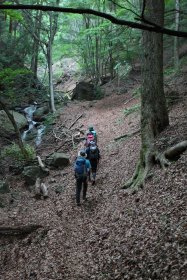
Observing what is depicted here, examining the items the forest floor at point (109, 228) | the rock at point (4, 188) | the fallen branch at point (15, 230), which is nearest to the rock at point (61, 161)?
the forest floor at point (109, 228)

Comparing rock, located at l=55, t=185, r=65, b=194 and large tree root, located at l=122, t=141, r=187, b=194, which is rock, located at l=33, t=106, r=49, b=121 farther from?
large tree root, located at l=122, t=141, r=187, b=194

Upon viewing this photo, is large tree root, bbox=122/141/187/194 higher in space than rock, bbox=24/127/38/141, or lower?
higher

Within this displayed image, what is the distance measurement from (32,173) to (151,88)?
728 cm

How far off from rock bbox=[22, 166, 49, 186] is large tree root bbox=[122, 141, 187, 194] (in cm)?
587

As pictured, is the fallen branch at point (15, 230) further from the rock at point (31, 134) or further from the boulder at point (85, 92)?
the boulder at point (85, 92)

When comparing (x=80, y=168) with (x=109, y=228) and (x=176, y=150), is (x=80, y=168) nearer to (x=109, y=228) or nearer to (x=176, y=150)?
(x=109, y=228)

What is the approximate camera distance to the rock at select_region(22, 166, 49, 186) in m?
14.4

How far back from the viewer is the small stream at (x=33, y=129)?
21.1m

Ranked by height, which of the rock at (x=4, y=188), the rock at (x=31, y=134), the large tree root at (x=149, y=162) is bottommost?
the rock at (x=31, y=134)

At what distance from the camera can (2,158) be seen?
16703mm

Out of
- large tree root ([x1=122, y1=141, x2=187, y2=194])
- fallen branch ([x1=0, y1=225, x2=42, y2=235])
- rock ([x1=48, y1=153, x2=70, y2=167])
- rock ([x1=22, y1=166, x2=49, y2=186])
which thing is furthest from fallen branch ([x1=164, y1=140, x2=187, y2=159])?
rock ([x1=48, y1=153, x2=70, y2=167])

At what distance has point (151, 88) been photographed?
9.97 meters

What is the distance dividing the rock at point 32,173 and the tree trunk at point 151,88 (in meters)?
5.97

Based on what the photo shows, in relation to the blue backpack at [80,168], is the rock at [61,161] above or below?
below
